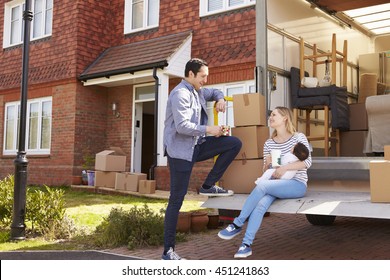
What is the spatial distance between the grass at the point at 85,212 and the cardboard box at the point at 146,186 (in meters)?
0.30

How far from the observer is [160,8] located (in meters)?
13.9

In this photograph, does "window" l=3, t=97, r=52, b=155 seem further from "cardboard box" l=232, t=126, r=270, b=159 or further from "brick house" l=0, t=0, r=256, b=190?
"cardboard box" l=232, t=126, r=270, b=159

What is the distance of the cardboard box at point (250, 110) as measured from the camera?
5289 millimetres

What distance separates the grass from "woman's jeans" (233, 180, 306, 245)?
232 cm

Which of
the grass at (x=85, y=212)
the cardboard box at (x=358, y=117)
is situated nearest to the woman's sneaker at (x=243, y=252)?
the grass at (x=85, y=212)

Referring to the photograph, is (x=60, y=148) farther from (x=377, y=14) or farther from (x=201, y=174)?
(x=377, y=14)

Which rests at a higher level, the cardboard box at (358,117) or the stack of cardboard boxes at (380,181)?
the cardboard box at (358,117)

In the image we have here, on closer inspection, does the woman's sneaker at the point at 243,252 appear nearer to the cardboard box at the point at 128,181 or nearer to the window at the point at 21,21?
the cardboard box at the point at 128,181

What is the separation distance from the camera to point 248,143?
5293 mm

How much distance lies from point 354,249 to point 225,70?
7.20m

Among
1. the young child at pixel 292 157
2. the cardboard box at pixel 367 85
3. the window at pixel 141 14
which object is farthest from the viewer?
the window at pixel 141 14

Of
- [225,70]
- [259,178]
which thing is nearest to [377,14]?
[225,70]

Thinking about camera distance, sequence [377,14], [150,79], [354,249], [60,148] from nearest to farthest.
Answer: [354,249]
[377,14]
[150,79]
[60,148]

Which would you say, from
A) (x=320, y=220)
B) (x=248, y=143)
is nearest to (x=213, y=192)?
(x=248, y=143)
